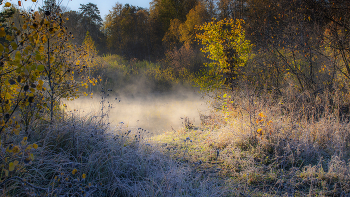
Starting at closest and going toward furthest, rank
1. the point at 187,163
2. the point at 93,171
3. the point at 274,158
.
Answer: the point at 93,171 < the point at 274,158 < the point at 187,163

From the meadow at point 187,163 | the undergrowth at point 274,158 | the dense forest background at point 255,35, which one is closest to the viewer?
the meadow at point 187,163

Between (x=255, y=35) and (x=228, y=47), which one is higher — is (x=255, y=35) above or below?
above

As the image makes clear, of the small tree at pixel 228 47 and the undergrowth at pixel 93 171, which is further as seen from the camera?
the small tree at pixel 228 47

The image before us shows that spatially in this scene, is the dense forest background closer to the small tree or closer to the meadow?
the small tree

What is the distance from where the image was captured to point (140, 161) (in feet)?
9.49

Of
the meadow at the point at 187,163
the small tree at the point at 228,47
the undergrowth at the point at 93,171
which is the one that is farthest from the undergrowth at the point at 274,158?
the small tree at the point at 228,47

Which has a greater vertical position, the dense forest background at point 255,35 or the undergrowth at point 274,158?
the dense forest background at point 255,35

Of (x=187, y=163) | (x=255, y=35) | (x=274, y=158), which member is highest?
(x=255, y=35)

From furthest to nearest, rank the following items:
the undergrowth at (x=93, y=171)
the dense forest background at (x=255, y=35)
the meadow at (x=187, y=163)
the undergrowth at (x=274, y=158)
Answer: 1. the dense forest background at (x=255, y=35)
2. the undergrowth at (x=274, y=158)
3. the meadow at (x=187, y=163)
4. the undergrowth at (x=93, y=171)

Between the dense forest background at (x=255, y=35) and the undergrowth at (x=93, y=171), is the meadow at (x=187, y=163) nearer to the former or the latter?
the undergrowth at (x=93, y=171)

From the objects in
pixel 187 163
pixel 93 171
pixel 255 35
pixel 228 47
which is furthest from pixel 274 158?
pixel 228 47

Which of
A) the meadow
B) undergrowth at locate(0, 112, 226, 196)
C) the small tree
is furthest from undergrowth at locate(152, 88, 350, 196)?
the small tree

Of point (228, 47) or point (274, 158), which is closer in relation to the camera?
point (274, 158)

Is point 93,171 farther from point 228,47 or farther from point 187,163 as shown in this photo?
point 228,47
